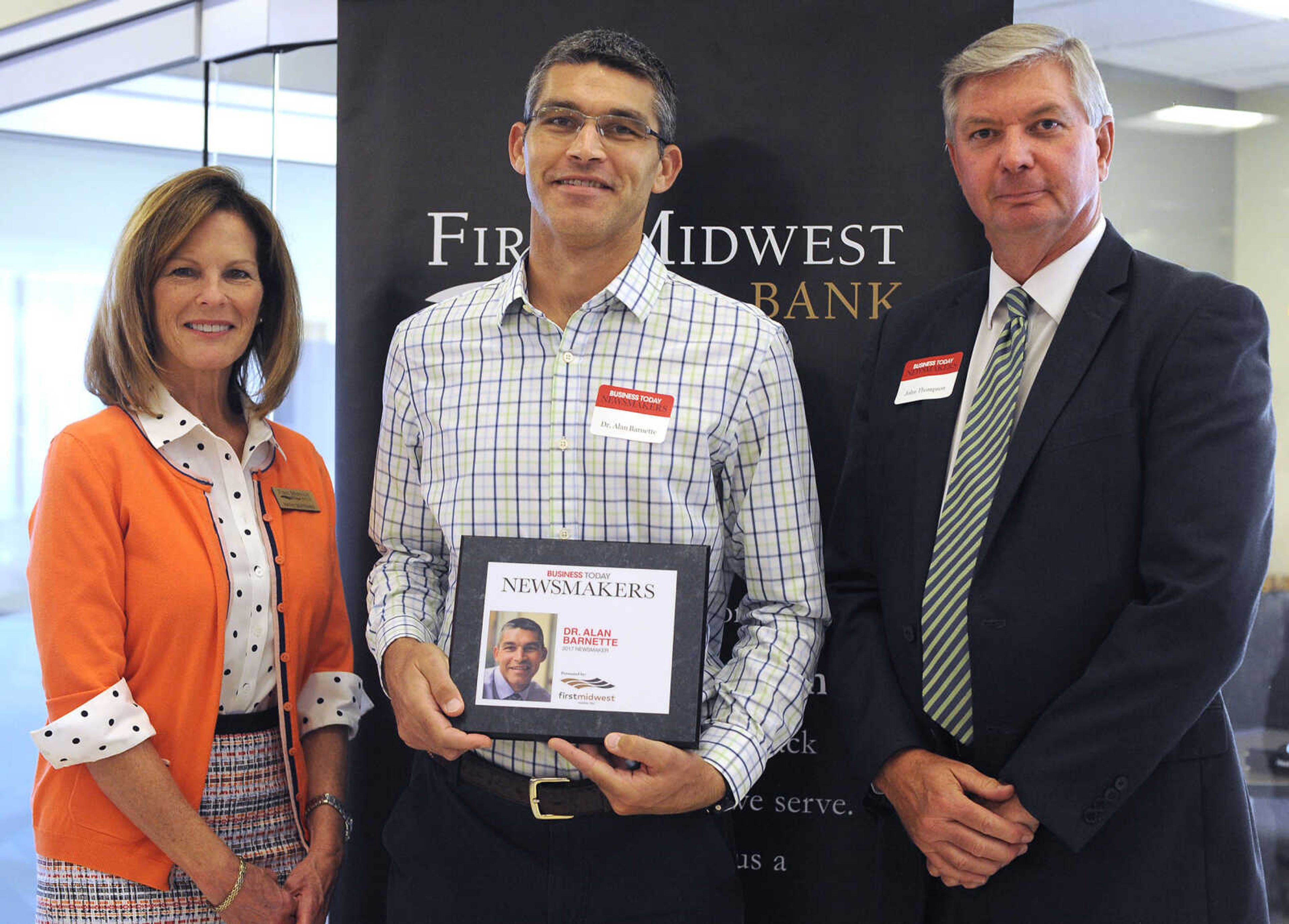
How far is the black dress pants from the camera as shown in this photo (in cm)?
196

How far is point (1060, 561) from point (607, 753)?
0.81 metres

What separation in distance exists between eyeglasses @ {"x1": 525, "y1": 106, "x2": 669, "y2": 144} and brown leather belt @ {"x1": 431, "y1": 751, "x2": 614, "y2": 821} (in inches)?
46.4

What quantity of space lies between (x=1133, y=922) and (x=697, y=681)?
77 cm

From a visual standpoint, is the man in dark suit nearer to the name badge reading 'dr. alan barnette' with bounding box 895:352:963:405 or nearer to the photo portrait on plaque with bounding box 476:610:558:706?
the name badge reading 'dr. alan barnette' with bounding box 895:352:963:405

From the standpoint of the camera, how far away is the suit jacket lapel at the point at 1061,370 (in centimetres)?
180

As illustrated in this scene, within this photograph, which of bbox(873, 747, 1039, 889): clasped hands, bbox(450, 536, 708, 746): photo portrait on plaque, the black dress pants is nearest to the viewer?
bbox(873, 747, 1039, 889): clasped hands

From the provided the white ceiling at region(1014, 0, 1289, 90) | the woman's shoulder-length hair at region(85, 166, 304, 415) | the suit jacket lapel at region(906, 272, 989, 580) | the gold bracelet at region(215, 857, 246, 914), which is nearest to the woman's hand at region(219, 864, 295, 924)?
the gold bracelet at region(215, 857, 246, 914)

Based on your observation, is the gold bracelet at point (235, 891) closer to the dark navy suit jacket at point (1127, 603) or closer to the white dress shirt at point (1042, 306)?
the dark navy suit jacket at point (1127, 603)

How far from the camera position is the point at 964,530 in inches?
74.3

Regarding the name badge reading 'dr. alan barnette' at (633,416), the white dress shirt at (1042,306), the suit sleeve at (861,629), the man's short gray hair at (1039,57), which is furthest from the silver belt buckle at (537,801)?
the man's short gray hair at (1039,57)

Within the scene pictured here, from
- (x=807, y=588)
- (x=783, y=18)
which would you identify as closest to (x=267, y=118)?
(x=783, y=18)

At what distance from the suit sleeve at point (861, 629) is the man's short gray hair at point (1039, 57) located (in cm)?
52

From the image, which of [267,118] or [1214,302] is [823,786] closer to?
[1214,302]

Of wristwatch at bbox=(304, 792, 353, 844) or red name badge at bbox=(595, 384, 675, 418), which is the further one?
wristwatch at bbox=(304, 792, 353, 844)
